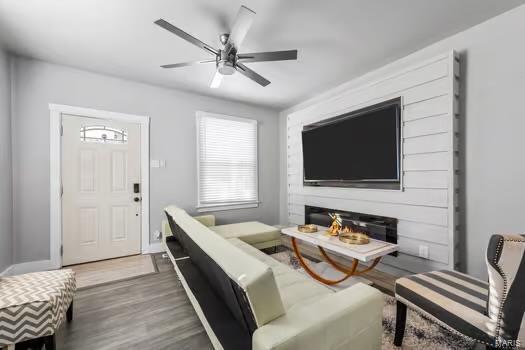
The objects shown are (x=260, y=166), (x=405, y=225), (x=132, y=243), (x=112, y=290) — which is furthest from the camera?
(x=260, y=166)

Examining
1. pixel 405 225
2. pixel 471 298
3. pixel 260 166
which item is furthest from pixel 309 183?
pixel 471 298

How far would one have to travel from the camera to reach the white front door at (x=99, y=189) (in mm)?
2941

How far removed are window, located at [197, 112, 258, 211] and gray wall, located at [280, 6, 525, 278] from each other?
3.22m

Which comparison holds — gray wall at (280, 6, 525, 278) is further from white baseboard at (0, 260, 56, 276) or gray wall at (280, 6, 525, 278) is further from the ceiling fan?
white baseboard at (0, 260, 56, 276)

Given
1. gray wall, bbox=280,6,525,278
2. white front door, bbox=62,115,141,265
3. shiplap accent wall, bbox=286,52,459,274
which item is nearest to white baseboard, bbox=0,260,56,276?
white front door, bbox=62,115,141,265

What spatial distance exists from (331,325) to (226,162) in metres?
3.51

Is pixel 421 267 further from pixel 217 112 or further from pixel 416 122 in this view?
pixel 217 112

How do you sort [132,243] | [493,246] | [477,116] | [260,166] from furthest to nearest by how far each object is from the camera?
1. [260,166]
2. [132,243]
3. [477,116]
4. [493,246]

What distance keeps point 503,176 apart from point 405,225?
3.13 ft

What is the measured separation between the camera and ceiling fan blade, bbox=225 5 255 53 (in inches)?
62.4

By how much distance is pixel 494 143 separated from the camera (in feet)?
6.64

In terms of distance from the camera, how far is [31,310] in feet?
4.23

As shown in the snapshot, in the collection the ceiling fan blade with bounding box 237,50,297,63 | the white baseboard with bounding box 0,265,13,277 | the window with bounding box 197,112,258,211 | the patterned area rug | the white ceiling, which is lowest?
the patterned area rug

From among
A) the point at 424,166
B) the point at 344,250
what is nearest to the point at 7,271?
the point at 344,250
